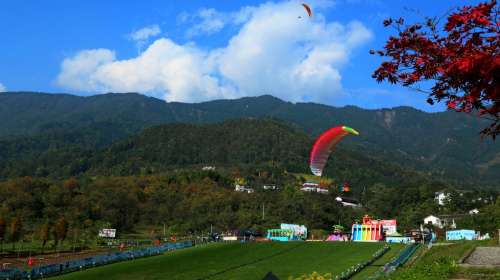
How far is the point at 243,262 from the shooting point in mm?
54781

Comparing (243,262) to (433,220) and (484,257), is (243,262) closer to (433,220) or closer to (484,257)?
(484,257)

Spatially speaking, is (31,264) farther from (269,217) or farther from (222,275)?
(269,217)

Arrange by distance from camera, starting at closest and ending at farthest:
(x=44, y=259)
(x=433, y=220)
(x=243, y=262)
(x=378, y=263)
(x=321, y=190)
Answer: (x=378, y=263) → (x=243, y=262) → (x=44, y=259) → (x=433, y=220) → (x=321, y=190)

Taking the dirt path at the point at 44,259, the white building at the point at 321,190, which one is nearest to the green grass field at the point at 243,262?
the dirt path at the point at 44,259

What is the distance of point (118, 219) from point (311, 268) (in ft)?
257

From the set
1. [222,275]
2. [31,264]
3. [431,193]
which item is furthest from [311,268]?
[431,193]

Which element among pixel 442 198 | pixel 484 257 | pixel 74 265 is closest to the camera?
pixel 484 257

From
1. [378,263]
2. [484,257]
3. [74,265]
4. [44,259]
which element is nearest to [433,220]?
[378,263]

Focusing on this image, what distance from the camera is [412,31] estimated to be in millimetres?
9609

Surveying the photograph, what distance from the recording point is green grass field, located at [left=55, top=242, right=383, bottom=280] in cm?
4550

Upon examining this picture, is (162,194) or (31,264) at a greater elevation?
(162,194)

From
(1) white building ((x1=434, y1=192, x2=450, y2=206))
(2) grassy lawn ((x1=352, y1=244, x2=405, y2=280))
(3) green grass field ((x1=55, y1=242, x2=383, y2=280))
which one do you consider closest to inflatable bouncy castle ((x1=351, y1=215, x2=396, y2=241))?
(3) green grass field ((x1=55, y1=242, x2=383, y2=280))

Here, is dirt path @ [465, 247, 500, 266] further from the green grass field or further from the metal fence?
the metal fence

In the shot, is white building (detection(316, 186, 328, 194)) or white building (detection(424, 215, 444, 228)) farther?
white building (detection(316, 186, 328, 194))
